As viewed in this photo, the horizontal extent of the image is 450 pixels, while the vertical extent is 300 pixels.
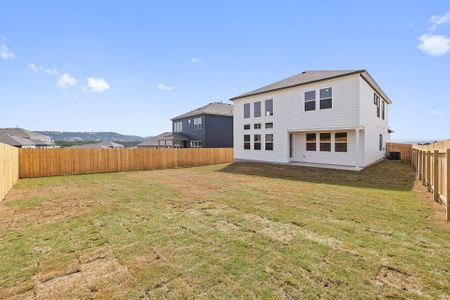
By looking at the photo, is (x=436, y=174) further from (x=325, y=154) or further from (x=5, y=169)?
(x=5, y=169)

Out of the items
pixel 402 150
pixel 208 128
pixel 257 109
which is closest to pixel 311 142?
pixel 257 109

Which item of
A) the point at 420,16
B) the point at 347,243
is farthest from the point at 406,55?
the point at 347,243

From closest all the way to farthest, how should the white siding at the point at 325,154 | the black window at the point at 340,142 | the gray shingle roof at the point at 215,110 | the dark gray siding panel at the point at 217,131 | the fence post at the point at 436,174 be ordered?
the fence post at the point at 436,174, the white siding at the point at 325,154, the black window at the point at 340,142, the dark gray siding panel at the point at 217,131, the gray shingle roof at the point at 215,110

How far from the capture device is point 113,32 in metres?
13.6

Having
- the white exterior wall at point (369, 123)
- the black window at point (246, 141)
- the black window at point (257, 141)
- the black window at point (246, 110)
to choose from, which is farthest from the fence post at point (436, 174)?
the black window at point (246, 110)

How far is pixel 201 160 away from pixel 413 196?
51.8 ft

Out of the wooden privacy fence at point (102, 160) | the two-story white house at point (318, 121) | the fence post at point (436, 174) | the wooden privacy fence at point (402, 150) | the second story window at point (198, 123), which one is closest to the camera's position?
the fence post at point (436, 174)

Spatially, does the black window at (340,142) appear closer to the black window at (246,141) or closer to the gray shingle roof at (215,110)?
the black window at (246,141)

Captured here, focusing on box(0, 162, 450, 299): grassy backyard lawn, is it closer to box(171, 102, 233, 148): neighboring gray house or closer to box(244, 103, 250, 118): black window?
box(244, 103, 250, 118): black window

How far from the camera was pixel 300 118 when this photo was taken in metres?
16.2

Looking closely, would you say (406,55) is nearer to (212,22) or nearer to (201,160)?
(212,22)

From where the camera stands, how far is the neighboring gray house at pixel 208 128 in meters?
28.6

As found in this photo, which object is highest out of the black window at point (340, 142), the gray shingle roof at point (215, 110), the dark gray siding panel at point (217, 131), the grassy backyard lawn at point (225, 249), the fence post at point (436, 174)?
the gray shingle roof at point (215, 110)

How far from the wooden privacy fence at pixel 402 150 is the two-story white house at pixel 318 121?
4.64 ft
